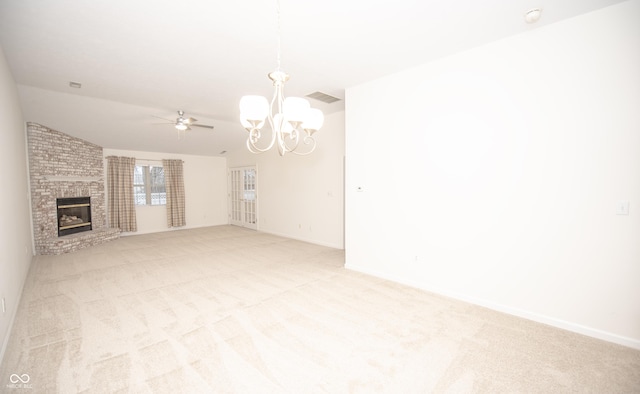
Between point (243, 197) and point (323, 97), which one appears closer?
point (323, 97)

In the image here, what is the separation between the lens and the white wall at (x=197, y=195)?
24.8 feet

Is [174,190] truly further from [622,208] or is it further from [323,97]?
[622,208]

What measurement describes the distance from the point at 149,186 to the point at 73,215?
1887mm

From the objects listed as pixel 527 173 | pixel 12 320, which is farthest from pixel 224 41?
pixel 12 320

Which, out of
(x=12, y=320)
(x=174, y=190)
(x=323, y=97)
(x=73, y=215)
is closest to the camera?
(x=12, y=320)

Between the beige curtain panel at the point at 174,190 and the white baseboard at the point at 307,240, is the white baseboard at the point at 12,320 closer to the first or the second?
the beige curtain panel at the point at 174,190

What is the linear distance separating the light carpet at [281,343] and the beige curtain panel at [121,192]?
350 centimetres

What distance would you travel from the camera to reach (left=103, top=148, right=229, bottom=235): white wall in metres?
7.57

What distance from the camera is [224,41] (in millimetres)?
2713

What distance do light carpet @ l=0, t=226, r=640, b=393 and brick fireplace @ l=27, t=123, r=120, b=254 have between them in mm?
2174


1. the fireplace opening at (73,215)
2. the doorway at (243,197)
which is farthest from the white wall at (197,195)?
the fireplace opening at (73,215)

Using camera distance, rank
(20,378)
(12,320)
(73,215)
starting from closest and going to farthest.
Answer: (20,378), (12,320), (73,215)

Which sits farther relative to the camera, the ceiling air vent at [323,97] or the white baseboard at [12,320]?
the ceiling air vent at [323,97]

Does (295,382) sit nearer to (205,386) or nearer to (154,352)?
(205,386)
